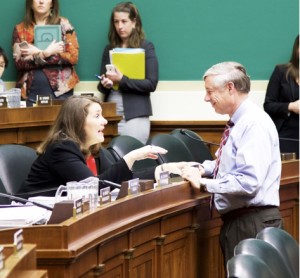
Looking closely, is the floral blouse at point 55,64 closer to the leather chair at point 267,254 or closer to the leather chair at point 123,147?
the leather chair at point 123,147

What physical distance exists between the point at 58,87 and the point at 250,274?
19.5ft

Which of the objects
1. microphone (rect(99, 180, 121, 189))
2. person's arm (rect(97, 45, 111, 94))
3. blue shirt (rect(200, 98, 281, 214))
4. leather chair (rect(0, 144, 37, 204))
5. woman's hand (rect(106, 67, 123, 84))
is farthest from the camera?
person's arm (rect(97, 45, 111, 94))

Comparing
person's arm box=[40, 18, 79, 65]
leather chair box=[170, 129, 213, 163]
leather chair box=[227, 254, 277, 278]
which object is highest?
person's arm box=[40, 18, 79, 65]

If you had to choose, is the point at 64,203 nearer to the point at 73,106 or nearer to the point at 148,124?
the point at 73,106

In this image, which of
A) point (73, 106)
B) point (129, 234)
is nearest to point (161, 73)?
point (73, 106)

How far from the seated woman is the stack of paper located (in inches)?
123

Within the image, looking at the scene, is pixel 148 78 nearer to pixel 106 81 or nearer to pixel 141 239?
pixel 106 81

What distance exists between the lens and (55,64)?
28.9 ft

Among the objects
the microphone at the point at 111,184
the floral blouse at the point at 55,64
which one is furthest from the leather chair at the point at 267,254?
the floral blouse at the point at 55,64

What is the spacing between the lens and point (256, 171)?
500 cm

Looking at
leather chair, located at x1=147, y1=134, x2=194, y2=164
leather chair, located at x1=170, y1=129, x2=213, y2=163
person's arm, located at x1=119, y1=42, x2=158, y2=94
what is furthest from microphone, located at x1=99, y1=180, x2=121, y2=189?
person's arm, located at x1=119, y1=42, x2=158, y2=94

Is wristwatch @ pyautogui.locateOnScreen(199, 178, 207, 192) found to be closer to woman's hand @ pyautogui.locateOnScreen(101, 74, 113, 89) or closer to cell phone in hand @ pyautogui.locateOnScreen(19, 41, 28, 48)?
woman's hand @ pyautogui.locateOnScreen(101, 74, 113, 89)

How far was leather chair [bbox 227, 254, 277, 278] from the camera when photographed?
308 cm

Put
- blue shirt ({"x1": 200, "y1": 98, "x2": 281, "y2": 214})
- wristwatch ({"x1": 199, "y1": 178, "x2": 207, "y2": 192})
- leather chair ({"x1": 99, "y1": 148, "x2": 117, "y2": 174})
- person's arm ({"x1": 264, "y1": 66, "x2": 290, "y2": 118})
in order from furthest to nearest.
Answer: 1. person's arm ({"x1": 264, "y1": 66, "x2": 290, "y2": 118})
2. leather chair ({"x1": 99, "y1": 148, "x2": 117, "y2": 174})
3. wristwatch ({"x1": 199, "y1": 178, "x2": 207, "y2": 192})
4. blue shirt ({"x1": 200, "y1": 98, "x2": 281, "y2": 214})
